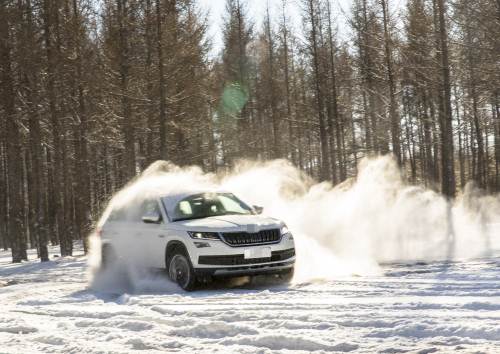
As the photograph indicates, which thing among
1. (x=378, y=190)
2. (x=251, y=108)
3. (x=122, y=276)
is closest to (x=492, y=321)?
(x=122, y=276)

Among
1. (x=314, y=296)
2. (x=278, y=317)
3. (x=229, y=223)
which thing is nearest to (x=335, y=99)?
(x=229, y=223)

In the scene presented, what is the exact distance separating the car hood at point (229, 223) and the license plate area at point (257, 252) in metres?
0.31

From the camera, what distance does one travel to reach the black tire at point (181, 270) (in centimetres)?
1062

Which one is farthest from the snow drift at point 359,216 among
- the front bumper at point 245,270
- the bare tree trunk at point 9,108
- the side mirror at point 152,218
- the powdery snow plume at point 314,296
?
the bare tree trunk at point 9,108

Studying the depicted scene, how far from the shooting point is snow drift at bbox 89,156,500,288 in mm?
13420

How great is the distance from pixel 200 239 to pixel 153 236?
3.99 ft

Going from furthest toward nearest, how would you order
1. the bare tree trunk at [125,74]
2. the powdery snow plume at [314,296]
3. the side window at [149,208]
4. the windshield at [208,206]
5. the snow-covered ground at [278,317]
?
the bare tree trunk at [125,74] < the side window at [149,208] < the windshield at [208,206] < the powdery snow plume at [314,296] < the snow-covered ground at [278,317]

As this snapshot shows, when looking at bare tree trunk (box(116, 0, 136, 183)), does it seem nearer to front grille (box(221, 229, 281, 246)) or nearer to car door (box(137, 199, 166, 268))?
car door (box(137, 199, 166, 268))

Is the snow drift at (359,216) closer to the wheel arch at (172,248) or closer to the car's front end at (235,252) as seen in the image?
the wheel arch at (172,248)

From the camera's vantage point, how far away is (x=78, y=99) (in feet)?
76.9

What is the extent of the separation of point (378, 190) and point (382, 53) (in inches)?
→ 281

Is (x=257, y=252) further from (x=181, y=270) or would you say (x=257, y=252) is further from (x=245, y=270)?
(x=181, y=270)

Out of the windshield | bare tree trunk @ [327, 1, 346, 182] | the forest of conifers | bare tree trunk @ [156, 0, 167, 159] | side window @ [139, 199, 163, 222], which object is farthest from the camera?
bare tree trunk @ [327, 1, 346, 182]

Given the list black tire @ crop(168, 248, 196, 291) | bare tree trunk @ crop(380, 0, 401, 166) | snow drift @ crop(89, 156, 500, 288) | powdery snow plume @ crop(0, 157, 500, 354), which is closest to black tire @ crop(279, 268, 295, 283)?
powdery snow plume @ crop(0, 157, 500, 354)
